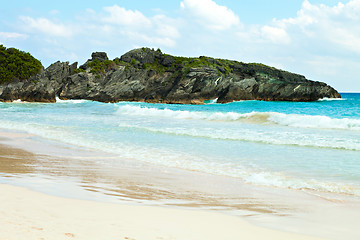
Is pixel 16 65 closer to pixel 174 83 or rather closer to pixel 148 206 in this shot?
pixel 174 83

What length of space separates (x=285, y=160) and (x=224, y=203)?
174 inches

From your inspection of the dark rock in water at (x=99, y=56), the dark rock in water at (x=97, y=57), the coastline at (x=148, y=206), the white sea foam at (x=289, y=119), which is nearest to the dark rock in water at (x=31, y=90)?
the dark rock in water at (x=97, y=57)

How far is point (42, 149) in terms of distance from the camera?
10016mm

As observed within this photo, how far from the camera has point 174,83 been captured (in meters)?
73.2

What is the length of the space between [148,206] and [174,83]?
6977 centimetres

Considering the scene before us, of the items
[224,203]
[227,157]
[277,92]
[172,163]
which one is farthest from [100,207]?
[277,92]

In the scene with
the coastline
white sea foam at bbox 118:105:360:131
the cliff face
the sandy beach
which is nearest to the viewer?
the sandy beach

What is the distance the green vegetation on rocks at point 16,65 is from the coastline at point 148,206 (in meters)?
69.8

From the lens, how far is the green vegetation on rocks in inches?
2685

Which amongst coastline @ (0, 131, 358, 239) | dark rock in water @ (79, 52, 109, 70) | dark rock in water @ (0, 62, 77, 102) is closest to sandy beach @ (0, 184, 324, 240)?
coastline @ (0, 131, 358, 239)

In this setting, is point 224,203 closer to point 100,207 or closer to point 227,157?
point 100,207

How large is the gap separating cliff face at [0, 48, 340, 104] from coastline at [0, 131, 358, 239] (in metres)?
62.6

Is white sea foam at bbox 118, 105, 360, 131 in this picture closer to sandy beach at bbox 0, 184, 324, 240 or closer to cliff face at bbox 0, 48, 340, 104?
sandy beach at bbox 0, 184, 324, 240

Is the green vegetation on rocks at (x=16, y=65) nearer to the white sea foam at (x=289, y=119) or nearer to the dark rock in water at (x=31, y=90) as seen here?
the dark rock in water at (x=31, y=90)
